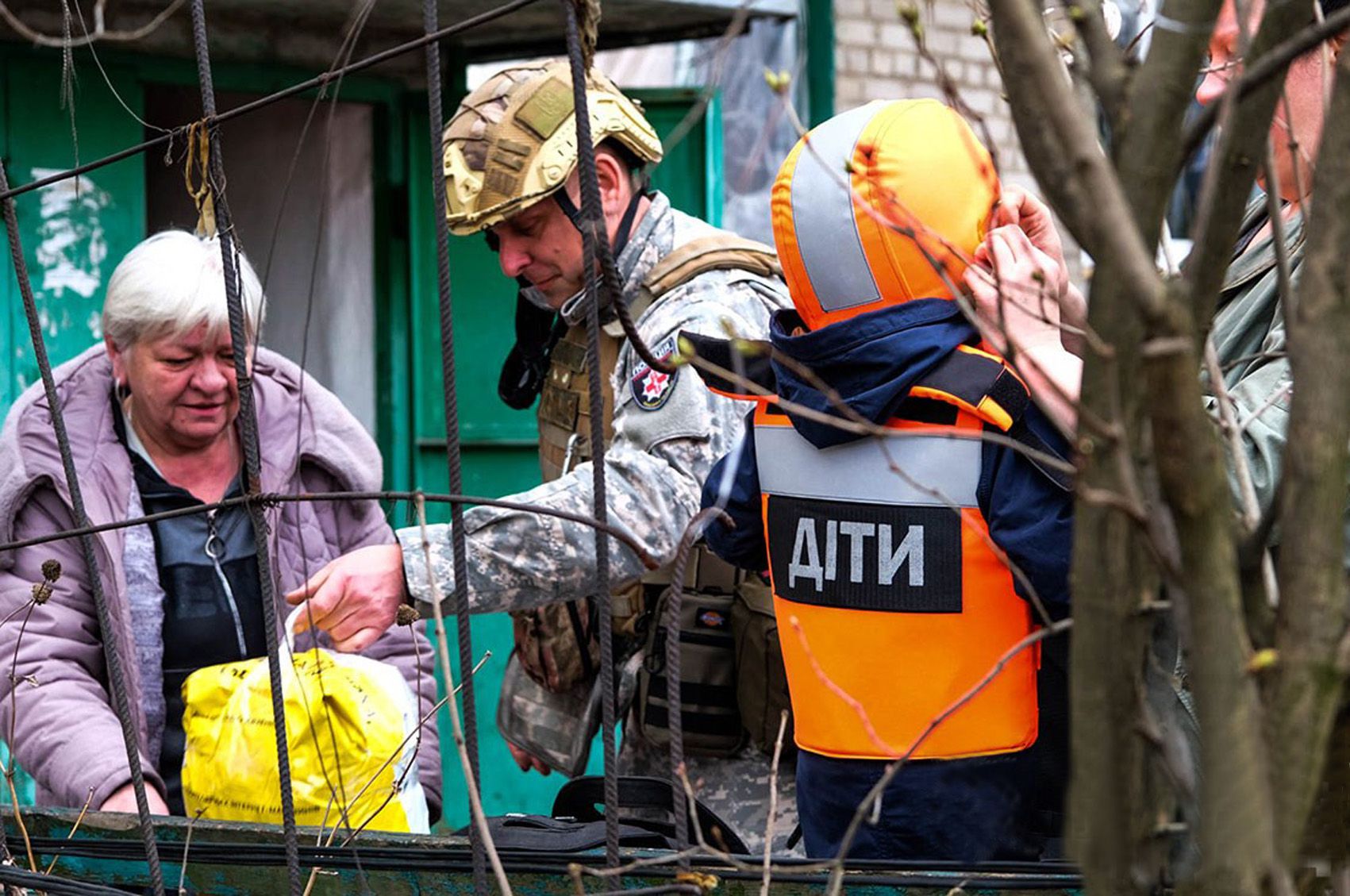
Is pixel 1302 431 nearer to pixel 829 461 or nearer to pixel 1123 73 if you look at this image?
pixel 1123 73

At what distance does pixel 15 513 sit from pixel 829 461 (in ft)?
5.54

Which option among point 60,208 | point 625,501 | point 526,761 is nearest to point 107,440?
point 526,761

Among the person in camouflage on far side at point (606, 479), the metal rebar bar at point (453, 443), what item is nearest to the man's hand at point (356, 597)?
the person in camouflage on far side at point (606, 479)

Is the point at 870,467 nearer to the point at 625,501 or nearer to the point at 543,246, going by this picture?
the point at 625,501

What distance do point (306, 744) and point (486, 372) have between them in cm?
310

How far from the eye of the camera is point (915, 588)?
2025 mm

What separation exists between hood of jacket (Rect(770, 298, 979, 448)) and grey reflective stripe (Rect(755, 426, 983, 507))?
0.03 metres

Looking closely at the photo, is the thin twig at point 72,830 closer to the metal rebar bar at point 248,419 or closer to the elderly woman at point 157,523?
the elderly woman at point 157,523

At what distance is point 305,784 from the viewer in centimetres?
249

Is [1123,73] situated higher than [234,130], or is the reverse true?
[234,130]

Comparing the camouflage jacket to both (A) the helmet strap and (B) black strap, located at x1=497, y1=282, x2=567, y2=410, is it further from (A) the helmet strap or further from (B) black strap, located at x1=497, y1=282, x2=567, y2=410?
(B) black strap, located at x1=497, y1=282, x2=567, y2=410

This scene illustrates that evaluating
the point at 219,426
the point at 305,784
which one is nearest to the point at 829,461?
the point at 305,784

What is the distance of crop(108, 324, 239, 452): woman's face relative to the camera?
3227 millimetres

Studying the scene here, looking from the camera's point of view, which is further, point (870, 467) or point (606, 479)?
point (606, 479)
